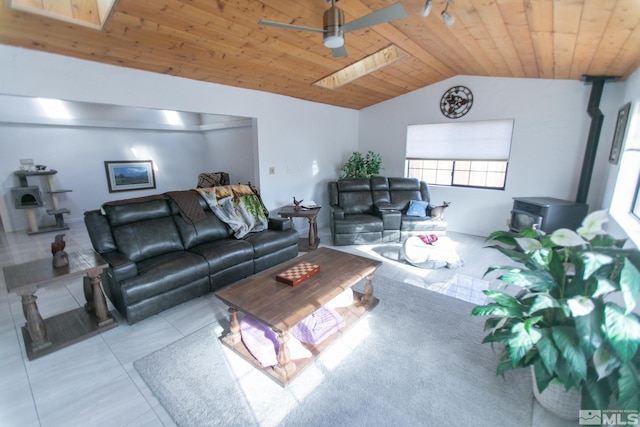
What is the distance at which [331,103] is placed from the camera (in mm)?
5367

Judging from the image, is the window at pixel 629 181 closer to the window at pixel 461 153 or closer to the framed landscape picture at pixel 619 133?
the framed landscape picture at pixel 619 133

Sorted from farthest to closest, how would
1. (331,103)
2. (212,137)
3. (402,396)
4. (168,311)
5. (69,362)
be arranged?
(212,137), (331,103), (168,311), (69,362), (402,396)

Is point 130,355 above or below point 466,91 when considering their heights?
below

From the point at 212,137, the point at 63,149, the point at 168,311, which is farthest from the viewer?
the point at 212,137

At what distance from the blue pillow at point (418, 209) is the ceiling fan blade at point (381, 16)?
10.5ft

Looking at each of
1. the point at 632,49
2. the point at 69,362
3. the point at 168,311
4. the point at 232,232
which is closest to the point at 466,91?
the point at 632,49

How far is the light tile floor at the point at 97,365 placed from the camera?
1670mm

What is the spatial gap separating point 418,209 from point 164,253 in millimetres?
3758

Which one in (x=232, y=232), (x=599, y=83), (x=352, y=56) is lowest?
(x=232, y=232)

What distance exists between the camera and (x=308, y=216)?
425 cm

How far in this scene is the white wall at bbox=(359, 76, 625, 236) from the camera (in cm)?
Answer: 392

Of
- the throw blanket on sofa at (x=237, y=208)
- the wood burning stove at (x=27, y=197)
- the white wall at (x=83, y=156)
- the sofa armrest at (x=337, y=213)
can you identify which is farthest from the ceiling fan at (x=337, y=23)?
the white wall at (x=83, y=156)

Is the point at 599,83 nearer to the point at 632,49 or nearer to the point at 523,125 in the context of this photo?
the point at 523,125

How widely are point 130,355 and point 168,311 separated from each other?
23.5 inches
